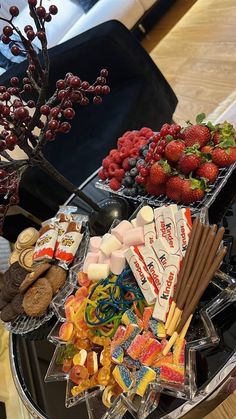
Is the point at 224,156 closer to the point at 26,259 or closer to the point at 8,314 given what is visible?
the point at 26,259

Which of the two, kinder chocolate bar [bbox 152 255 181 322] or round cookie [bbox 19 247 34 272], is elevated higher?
round cookie [bbox 19 247 34 272]

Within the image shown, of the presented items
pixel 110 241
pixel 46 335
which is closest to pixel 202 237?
pixel 110 241

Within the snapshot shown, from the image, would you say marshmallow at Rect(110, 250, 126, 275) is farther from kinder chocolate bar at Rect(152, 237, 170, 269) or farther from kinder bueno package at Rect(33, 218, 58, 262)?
kinder bueno package at Rect(33, 218, 58, 262)

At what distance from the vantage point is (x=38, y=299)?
1442 millimetres

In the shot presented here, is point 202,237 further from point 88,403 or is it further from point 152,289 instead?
point 88,403

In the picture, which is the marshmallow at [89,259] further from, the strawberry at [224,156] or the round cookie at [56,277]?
the strawberry at [224,156]

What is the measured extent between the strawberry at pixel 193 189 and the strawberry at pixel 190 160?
38 mm

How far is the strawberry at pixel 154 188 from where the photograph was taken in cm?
152

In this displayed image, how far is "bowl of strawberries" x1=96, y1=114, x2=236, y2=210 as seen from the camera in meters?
1.41

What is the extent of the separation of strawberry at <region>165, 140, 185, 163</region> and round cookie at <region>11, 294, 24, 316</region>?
0.68 metres

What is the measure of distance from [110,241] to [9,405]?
104 cm

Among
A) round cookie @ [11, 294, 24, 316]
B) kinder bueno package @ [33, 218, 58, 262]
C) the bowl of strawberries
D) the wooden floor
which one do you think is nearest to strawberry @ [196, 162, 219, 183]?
the bowl of strawberries

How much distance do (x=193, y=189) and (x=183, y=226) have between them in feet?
0.66

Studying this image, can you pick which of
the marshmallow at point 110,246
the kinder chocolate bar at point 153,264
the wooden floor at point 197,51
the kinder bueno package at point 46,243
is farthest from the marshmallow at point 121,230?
the wooden floor at point 197,51
